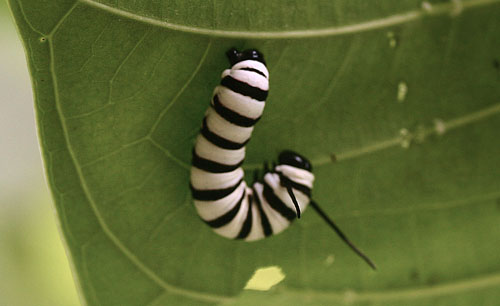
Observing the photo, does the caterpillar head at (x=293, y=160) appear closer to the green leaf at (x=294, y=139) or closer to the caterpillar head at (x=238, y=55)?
the green leaf at (x=294, y=139)

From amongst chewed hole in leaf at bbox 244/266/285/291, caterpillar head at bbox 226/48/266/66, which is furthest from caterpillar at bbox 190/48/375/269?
chewed hole in leaf at bbox 244/266/285/291

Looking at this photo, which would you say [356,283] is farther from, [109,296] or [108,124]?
[108,124]

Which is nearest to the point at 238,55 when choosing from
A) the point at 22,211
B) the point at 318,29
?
the point at 318,29

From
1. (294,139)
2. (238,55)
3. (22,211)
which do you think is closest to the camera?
(238,55)

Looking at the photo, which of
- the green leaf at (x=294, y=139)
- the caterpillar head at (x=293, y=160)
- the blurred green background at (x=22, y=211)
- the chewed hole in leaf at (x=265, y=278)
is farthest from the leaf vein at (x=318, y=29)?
the blurred green background at (x=22, y=211)

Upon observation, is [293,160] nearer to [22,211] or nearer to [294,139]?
[294,139]

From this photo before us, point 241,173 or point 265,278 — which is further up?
point 241,173
